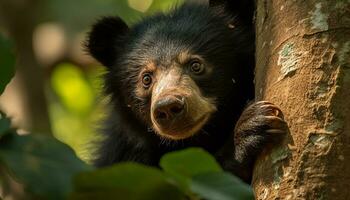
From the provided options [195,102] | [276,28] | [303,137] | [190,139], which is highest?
[276,28]

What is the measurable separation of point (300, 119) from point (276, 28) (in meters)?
0.48

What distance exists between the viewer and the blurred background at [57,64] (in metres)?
7.03

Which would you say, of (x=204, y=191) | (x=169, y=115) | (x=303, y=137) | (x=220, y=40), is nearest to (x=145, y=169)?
(x=204, y=191)

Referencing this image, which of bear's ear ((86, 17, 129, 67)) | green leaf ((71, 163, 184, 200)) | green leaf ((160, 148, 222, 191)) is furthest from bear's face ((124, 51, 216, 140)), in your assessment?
green leaf ((71, 163, 184, 200))

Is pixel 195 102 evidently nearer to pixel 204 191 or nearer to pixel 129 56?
pixel 129 56

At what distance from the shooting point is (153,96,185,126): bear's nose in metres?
Result: 4.26

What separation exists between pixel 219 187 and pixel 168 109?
2.39 metres

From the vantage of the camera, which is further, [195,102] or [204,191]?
[195,102]

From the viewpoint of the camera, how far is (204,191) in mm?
1872

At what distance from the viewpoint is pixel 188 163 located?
193cm

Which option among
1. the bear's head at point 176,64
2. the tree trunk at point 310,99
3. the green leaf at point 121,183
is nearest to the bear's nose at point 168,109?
the bear's head at point 176,64

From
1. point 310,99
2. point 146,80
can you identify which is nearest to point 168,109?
point 146,80

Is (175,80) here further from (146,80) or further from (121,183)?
(121,183)

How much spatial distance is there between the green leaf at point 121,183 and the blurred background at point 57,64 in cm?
385
